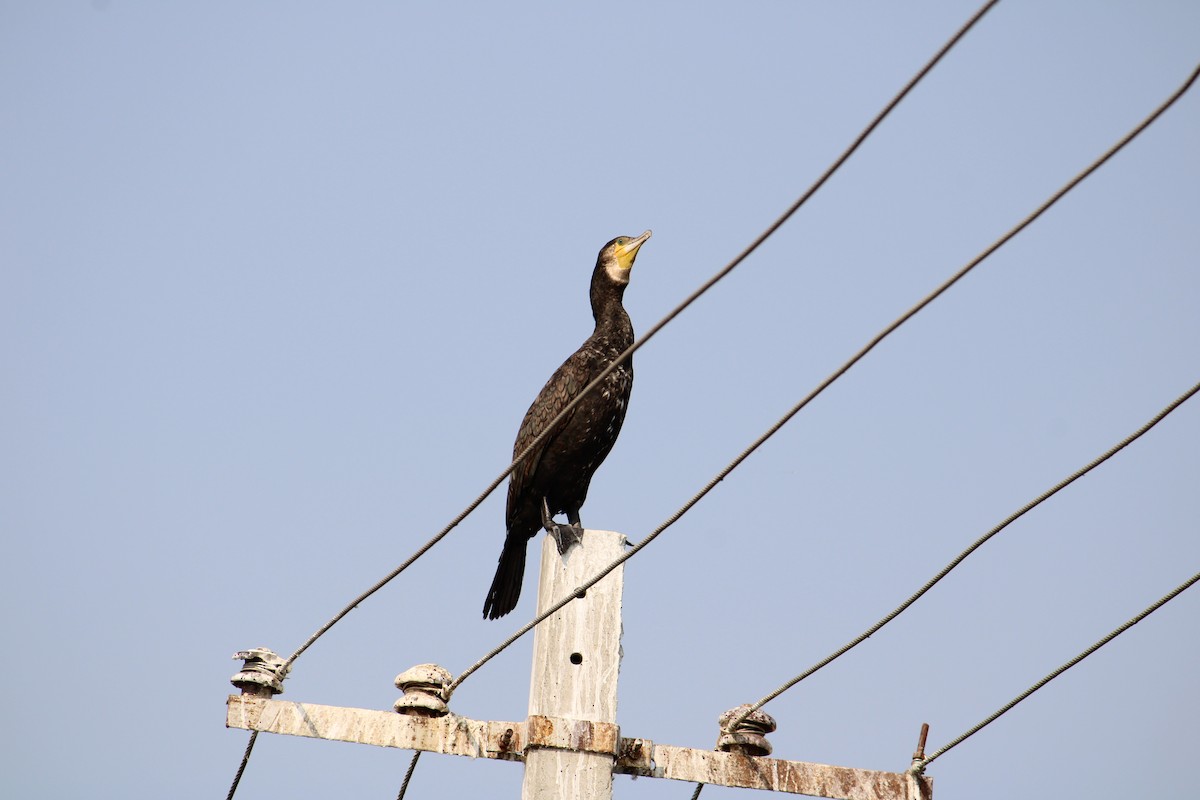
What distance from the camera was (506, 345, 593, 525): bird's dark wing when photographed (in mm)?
6945

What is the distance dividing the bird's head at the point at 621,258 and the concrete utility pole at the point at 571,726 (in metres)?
3.51

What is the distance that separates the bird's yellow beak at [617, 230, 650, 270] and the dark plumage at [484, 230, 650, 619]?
50cm

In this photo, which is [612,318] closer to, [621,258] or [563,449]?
[621,258]

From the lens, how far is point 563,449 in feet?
23.0

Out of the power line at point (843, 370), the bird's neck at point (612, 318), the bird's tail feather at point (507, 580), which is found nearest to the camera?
the power line at point (843, 370)

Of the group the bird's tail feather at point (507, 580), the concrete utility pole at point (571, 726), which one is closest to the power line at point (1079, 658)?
the concrete utility pole at point (571, 726)

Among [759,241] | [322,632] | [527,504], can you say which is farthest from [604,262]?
[759,241]

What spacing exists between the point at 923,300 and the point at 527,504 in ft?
13.0

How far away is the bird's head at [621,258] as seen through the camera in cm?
773

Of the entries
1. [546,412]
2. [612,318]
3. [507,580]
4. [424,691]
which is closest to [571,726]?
[424,691]

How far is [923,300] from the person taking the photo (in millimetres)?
3309

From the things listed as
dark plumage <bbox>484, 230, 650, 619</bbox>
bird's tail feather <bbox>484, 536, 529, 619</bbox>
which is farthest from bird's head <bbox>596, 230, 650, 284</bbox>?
bird's tail feather <bbox>484, 536, 529, 619</bbox>

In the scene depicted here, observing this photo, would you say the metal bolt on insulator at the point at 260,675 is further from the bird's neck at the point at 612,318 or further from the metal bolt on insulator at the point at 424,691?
the bird's neck at the point at 612,318

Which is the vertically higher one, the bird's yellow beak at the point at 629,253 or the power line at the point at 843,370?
the bird's yellow beak at the point at 629,253
